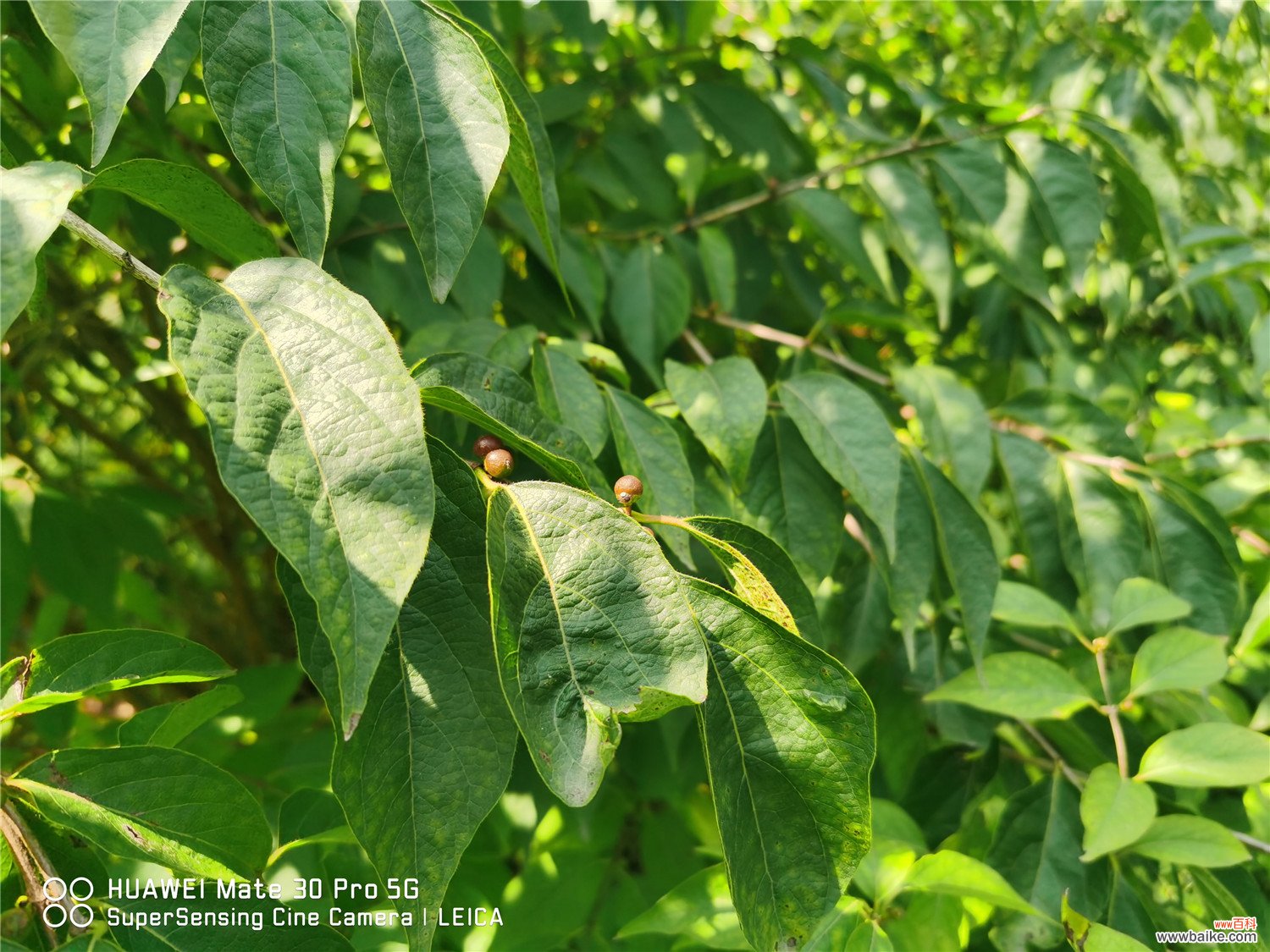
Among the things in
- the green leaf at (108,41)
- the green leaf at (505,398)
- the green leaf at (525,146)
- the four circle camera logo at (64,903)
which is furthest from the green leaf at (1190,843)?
the green leaf at (108,41)

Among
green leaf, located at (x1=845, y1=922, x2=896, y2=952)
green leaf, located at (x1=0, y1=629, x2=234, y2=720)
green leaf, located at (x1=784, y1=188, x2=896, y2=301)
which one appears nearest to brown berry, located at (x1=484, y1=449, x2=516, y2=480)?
green leaf, located at (x1=0, y1=629, x2=234, y2=720)

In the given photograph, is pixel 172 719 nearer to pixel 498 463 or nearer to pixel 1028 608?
pixel 498 463

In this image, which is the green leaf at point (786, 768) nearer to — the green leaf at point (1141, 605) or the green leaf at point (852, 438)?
the green leaf at point (852, 438)

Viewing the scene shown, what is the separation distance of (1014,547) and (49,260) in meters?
1.46

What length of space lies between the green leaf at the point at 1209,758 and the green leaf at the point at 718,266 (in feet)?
2.17

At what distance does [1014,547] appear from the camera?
1.46m

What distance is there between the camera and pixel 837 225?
3.93 ft

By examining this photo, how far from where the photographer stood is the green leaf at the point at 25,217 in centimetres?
40

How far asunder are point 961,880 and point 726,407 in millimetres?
424

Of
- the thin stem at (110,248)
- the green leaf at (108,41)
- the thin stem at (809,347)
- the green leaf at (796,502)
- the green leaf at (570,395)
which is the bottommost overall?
the green leaf at (796,502)

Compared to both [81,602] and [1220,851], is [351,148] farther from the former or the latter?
[1220,851]

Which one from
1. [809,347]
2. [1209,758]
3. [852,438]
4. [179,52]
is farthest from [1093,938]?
[179,52]

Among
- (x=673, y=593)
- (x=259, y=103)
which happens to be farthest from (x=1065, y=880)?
(x=259, y=103)

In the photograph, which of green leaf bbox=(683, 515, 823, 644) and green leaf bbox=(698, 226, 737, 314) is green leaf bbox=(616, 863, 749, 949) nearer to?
green leaf bbox=(683, 515, 823, 644)
